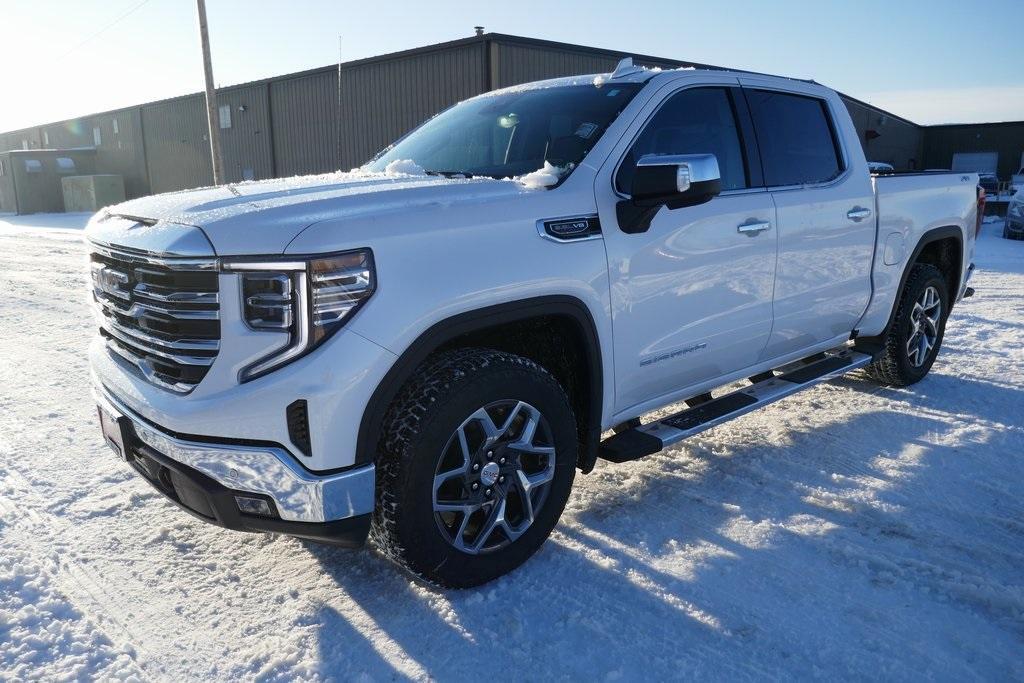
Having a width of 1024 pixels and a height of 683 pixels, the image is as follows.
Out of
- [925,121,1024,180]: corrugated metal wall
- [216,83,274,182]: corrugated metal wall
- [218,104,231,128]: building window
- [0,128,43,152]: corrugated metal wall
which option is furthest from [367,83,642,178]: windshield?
[0,128,43,152]: corrugated metal wall

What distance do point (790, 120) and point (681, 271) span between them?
1.62m

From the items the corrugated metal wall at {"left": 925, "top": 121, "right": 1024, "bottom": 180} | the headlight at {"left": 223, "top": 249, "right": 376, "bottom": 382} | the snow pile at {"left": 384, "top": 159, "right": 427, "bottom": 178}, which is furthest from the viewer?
the corrugated metal wall at {"left": 925, "top": 121, "right": 1024, "bottom": 180}

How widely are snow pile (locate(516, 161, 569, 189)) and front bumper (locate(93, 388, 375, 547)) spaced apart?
1296 mm

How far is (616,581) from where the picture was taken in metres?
2.85

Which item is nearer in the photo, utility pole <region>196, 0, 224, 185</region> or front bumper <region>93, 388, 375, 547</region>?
front bumper <region>93, 388, 375, 547</region>

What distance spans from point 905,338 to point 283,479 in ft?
15.0

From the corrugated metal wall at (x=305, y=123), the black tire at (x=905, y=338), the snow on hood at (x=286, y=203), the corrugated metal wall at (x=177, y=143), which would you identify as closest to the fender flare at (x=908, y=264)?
the black tire at (x=905, y=338)

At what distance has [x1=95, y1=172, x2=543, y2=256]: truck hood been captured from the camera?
230cm

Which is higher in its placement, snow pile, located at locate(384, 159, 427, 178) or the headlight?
snow pile, located at locate(384, 159, 427, 178)

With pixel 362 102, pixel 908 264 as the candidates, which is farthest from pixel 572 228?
pixel 362 102

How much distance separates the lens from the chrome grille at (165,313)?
2.32 m

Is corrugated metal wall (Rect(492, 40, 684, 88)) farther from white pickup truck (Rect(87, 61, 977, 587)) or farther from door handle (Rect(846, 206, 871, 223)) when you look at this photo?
white pickup truck (Rect(87, 61, 977, 587))

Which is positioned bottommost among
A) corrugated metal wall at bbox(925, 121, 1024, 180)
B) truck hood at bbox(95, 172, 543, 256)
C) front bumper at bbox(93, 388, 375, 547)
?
front bumper at bbox(93, 388, 375, 547)

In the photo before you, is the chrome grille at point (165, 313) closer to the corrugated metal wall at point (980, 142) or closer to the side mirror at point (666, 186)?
the side mirror at point (666, 186)
